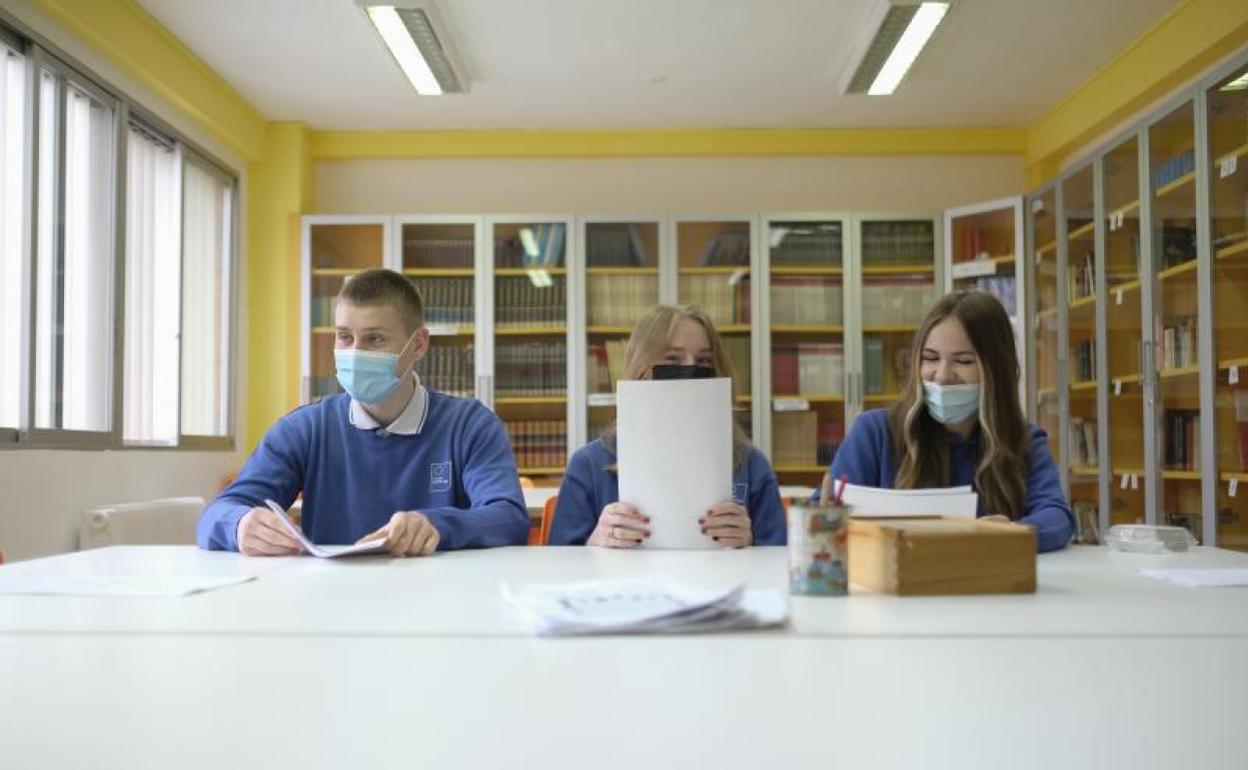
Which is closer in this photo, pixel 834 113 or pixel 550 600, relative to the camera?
pixel 550 600

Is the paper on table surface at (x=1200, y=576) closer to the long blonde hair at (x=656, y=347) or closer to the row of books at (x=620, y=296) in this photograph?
the long blonde hair at (x=656, y=347)

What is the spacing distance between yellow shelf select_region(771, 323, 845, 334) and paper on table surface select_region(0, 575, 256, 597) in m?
5.28

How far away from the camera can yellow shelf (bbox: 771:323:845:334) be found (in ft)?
21.4

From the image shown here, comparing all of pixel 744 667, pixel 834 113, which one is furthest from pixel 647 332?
pixel 834 113

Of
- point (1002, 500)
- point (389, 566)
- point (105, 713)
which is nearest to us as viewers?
point (105, 713)

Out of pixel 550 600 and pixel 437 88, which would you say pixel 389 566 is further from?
pixel 437 88

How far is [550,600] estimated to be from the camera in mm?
1110

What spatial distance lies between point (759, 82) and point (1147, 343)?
2.41m

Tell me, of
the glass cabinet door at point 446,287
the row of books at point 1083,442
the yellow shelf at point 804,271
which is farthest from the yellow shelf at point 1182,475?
the glass cabinet door at point 446,287

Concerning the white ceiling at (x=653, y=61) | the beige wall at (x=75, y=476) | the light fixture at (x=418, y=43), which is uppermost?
the white ceiling at (x=653, y=61)

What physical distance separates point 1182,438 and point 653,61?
3014 mm

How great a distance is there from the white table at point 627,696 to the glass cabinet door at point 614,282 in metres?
5.49

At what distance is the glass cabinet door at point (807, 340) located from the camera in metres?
6.51

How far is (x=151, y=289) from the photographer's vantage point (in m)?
5.44
